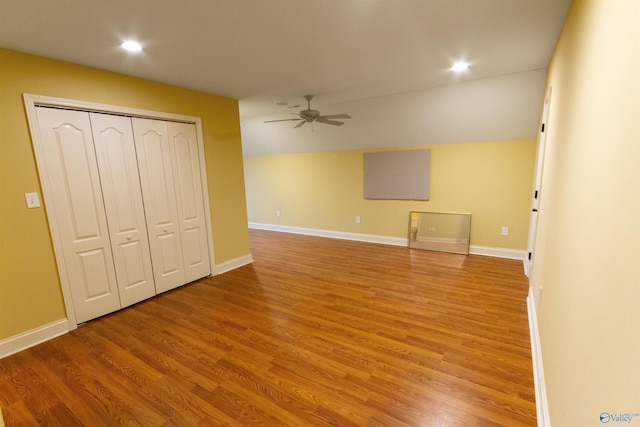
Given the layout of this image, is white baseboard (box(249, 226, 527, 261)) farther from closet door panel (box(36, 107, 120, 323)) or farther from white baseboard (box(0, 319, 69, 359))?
white baseboard (box(0, 319, 69, 359))

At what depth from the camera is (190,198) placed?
358cm

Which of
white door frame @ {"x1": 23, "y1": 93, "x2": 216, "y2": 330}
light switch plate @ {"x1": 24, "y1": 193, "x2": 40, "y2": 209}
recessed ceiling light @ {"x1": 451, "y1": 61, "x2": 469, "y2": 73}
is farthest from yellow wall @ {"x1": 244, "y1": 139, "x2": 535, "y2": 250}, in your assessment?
light switch plate @ {"x1": 24, "y1": 193, "x2": 40, "y2": 209}

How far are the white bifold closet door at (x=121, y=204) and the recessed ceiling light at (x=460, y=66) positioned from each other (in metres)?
3.08

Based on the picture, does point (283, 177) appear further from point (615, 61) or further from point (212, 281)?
point (615, 61)

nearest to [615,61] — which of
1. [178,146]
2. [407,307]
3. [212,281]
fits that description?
[407,307]

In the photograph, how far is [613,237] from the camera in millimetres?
808

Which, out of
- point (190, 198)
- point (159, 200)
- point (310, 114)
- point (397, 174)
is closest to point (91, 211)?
point (159, 200)

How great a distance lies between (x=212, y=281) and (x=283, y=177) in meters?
3.19

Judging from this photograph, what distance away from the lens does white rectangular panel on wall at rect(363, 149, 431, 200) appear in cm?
473

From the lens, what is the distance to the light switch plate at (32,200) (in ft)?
7.73

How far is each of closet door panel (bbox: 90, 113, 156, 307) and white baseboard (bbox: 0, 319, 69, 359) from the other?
0.52 metres

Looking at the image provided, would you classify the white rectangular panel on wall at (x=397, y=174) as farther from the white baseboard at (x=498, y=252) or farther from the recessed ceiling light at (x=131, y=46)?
the recessed ceiling light at (x=131, y=46)

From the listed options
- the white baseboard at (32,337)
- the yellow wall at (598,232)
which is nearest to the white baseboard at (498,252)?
the yellow wall at (598,232)

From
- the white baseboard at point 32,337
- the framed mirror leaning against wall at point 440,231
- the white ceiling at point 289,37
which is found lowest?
the white baseboard at point 32,337
